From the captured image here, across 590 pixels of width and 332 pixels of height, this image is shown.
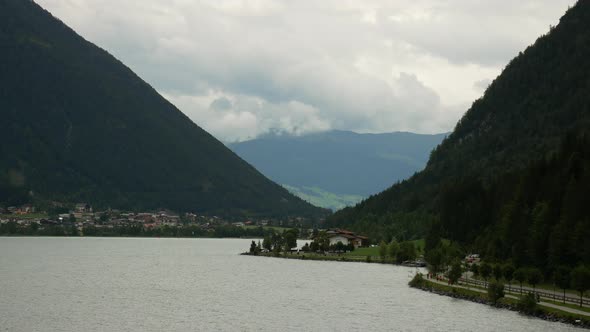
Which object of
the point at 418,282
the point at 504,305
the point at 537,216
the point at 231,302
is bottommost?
the point at 231,302

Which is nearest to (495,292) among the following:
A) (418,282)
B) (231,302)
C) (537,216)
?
(537,216)

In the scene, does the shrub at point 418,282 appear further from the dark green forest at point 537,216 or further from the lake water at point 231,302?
the dark green forest at point 537,216

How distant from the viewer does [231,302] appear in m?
112

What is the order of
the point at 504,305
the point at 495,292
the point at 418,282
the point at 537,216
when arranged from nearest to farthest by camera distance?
1. the point at 504,305
2. the point at 495,292
3. the point at 537,216
4. the point at 418,282

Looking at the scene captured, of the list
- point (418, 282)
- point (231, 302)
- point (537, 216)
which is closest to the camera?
point (231, 302)

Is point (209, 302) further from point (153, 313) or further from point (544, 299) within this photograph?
point (544, 299)

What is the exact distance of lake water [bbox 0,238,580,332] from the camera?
9012 cm

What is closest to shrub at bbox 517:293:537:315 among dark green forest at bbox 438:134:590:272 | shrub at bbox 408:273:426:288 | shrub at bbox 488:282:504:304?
shrub at bbox 488:282:504:304

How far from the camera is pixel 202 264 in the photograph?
187 meters

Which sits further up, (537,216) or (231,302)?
(537,216)

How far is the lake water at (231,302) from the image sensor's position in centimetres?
9012

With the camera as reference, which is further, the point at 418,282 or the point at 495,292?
the point at 418,282

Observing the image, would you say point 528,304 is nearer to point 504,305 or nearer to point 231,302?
point 504,305

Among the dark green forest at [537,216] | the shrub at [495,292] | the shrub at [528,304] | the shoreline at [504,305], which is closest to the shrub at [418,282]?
the shoreline at [504,305]
